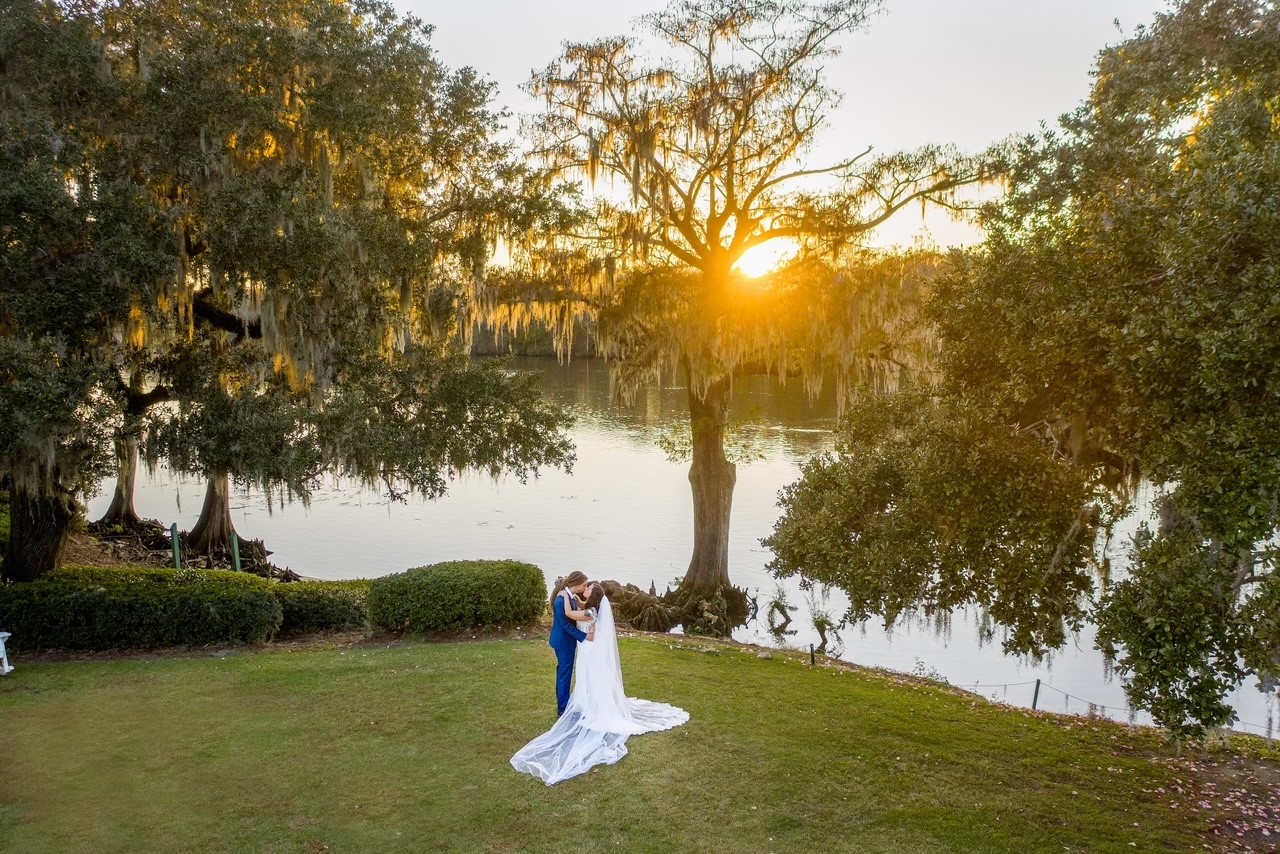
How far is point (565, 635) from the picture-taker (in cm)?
865

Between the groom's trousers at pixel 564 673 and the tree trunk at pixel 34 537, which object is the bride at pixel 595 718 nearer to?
the groom's trousers at pixel 564 673

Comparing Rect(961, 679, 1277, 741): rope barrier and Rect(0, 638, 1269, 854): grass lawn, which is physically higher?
Rect(0, 638, 1269, 854): grass lawn

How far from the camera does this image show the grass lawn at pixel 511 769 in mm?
6609

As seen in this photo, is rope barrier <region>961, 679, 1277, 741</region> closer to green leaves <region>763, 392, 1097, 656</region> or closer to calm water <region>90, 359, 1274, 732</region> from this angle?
calm water <region>90, 359, 1274, 732</region>

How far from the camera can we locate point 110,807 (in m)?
6.98

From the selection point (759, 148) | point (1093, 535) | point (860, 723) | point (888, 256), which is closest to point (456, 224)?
point (759, 148)

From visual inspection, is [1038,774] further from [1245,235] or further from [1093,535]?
[1245,235]

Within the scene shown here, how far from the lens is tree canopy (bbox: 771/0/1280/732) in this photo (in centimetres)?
513

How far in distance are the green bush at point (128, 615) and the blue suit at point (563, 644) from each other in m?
5.81

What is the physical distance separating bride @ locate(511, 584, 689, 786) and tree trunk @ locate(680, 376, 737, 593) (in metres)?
9.86

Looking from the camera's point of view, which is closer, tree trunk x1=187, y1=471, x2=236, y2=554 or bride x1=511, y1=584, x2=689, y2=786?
bride x1=511, y1=584, x2=689, y2=786

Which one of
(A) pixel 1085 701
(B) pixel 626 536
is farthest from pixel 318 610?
(B) pixel 626 536

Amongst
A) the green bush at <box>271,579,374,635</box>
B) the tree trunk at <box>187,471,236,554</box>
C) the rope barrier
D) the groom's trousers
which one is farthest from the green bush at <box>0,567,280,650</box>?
the rope barrier

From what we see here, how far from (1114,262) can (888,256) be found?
10.8 m
